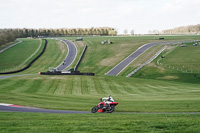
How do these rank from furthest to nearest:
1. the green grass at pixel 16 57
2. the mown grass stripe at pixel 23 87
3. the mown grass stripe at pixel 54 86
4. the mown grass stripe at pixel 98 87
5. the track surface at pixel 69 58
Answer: the green grass at pixel 16 57 < the track surface at pixel 69 58 < the mown grass stripe at pixel 98 87 < the mown grass stripe at pixel 54 86 < the mown grass stripe at pixel 23 87

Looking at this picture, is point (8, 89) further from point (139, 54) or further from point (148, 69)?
point (139, 54)

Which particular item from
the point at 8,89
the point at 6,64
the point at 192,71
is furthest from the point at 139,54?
the point at 8,89

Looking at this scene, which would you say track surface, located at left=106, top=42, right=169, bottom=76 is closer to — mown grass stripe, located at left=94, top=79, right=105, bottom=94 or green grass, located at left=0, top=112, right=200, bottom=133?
mown grass stripe, located at left=94, top=79, right=105, bottom=94

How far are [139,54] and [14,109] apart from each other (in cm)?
7289

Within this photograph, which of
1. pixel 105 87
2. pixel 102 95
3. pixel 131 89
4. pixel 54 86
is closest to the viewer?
pixel 102 95

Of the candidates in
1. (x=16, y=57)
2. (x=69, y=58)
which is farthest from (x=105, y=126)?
(x=16, y=57)

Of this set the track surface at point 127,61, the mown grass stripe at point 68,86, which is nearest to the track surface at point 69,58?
the track surface at point 127,61

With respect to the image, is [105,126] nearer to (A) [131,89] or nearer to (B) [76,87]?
(A) [131,89]

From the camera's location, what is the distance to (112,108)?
2498 cm

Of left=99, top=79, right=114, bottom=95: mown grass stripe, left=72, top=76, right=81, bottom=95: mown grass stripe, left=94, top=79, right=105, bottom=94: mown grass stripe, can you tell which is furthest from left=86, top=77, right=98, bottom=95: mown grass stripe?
left=72, top=76, right=81, bottom=95: mown grass stripe

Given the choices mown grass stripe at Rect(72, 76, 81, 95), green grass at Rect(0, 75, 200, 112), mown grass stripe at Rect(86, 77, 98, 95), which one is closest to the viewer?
green grass at Rect(0, 75, 200, 112)

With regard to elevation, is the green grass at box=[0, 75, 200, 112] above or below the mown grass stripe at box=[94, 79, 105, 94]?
above

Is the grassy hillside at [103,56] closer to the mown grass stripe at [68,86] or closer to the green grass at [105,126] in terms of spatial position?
the mown grass stripe at [68,86]

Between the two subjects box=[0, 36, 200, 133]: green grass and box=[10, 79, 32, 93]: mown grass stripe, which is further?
box=[10, 79, 32, 93]: mown grass stripe
